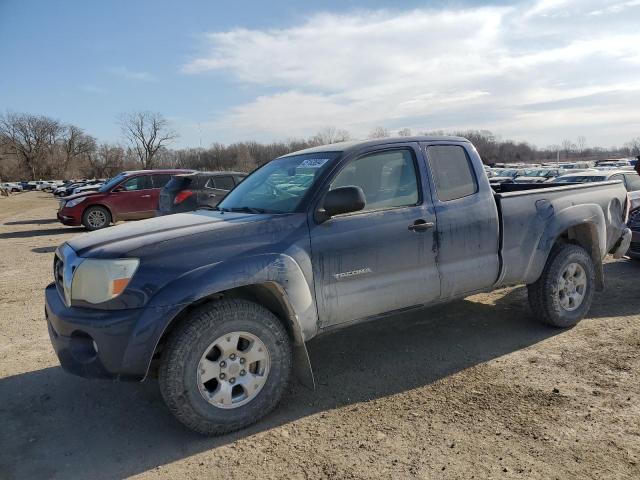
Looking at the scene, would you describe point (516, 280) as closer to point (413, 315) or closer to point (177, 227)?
point (413, 315)

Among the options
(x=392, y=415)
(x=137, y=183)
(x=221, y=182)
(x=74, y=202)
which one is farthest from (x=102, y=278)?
(x=74, y=202)

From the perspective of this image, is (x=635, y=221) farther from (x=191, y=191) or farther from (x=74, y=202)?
(x=74, y=202)

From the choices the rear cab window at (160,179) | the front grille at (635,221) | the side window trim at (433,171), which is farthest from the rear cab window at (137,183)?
the front grille at (635,221)

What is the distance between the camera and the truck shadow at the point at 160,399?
10.0ft

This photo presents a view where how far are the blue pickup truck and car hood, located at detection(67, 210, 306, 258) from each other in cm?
1

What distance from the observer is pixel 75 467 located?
9.66 ft

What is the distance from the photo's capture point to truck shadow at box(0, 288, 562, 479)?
121 inches

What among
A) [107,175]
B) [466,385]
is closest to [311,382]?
[466,385]

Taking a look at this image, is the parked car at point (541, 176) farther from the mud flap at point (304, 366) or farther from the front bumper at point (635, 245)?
the mud flap at point (304, 366)

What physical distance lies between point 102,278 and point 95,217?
1326 cm

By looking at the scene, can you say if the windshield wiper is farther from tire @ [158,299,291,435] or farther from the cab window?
tire @ [158,299,291,435]

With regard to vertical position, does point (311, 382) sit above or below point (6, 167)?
below

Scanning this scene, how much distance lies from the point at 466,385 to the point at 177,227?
8.29 feet

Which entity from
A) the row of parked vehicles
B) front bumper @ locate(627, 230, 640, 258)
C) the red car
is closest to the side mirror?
front bumper @ locate(627, 230, 640, 258)
